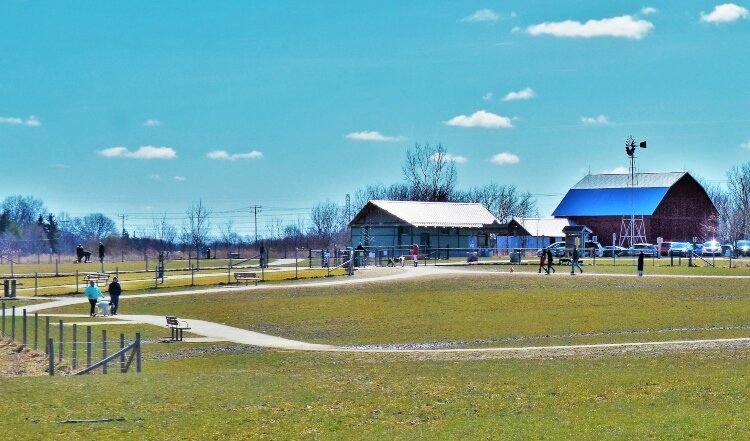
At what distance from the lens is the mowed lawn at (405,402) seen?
64.2ft

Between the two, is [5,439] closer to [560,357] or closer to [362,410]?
[362,410]

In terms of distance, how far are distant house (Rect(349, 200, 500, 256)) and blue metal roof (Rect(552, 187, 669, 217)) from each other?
28.9 m

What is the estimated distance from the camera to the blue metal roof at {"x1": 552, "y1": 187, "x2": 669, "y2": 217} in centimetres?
13688

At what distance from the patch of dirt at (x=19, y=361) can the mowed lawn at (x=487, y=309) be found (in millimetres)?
9647

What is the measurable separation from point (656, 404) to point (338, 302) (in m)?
36.5

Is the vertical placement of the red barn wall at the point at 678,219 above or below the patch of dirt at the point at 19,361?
above

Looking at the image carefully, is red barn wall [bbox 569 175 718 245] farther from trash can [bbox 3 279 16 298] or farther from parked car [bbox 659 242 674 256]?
trash can [bbox 3 279 16 298]

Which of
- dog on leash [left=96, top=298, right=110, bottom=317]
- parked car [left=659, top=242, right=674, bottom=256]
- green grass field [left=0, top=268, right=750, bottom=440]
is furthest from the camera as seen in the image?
parked car [left=659, top=242, right=674, bottom=256]

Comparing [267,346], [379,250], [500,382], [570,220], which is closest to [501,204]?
[570,220]

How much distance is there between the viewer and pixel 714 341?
37.2 m

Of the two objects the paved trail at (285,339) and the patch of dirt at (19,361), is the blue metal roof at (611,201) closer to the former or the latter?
the paved trail at (285,339)

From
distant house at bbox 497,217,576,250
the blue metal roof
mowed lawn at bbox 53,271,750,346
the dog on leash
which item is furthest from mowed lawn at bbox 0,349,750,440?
the blue metal roof

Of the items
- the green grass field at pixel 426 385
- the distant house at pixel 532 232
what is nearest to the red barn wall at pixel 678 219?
the distant house at pixel 532 232

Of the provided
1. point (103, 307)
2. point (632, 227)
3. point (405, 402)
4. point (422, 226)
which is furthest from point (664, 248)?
point (405, 402)
